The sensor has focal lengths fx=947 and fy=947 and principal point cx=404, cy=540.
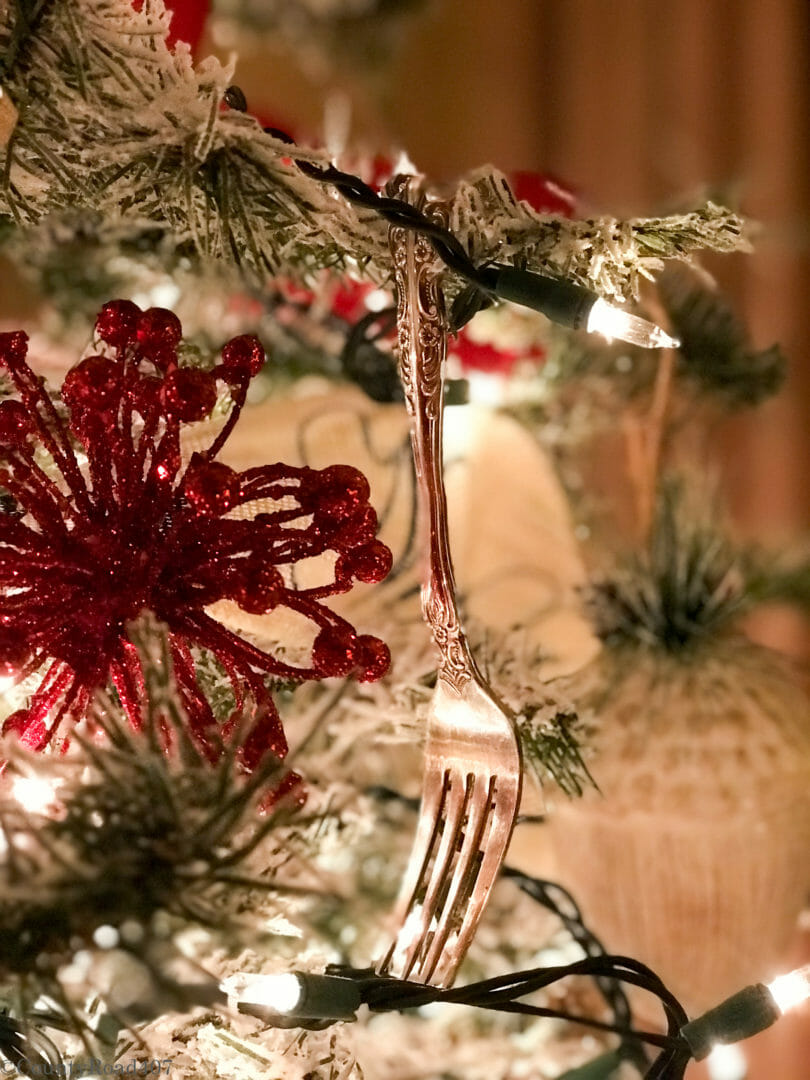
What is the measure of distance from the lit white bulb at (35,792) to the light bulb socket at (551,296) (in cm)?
16

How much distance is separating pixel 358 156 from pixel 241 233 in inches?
10.1

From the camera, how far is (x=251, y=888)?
0.19 m

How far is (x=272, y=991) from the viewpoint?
0.22 meters

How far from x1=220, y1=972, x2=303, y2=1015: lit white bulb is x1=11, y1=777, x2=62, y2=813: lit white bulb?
0.06m

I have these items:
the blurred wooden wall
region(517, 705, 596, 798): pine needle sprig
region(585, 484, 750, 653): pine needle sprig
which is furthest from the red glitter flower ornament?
the blurred wooden wall

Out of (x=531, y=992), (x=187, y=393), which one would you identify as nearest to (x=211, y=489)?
(x=187, y=393)

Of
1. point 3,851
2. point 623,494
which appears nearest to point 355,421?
point 3,851

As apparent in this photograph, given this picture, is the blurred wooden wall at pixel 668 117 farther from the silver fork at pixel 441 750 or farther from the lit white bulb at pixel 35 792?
the lit white bulb at pixel 35 792

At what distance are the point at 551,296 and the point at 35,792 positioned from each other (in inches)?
7.1

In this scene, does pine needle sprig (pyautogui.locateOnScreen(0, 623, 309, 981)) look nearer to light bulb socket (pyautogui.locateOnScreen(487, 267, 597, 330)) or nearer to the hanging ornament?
light bulb socket (pyautogui.locateOnScreen(487, 267, 597, 330))

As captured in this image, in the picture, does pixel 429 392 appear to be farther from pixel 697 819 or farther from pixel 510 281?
pixel 697 819

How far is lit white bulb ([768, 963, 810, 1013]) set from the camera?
0.77ft

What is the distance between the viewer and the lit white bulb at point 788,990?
9.3 inches

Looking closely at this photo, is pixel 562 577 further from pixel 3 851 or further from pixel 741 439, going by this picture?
pixel 741 439
